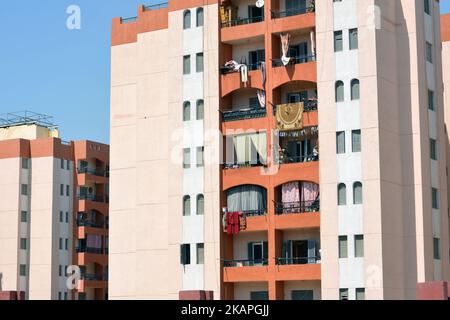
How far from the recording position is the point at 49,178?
93.8 m

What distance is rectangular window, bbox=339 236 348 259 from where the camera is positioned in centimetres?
5272

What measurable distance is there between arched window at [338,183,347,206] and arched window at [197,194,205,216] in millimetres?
9563

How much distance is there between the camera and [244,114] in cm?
5850

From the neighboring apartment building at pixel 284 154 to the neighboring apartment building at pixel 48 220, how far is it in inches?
1223

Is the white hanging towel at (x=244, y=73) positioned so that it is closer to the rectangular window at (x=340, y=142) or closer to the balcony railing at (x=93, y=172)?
the rectangular window at (x=340, y=142)

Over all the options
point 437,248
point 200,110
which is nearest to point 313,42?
point 200,110

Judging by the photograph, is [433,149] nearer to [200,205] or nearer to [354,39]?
[354,39]

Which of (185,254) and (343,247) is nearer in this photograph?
(343,247)

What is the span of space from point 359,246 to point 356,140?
6.36 metres

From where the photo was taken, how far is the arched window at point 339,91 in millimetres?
54469

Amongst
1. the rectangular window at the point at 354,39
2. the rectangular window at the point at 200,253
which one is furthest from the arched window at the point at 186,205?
the rectangular window at the point at 354,39

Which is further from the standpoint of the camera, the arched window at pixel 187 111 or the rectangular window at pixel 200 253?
the arched window at pixel 187 111
